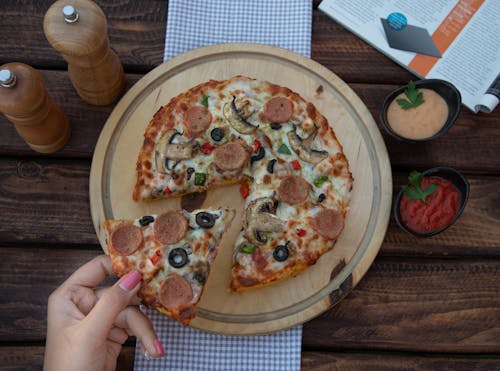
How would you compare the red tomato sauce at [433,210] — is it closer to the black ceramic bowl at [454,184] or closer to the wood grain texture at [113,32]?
the black ceramic bowl at [454,184]

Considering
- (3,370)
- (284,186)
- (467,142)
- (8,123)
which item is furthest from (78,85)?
(467,142)

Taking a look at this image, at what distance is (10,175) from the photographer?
3191 mm

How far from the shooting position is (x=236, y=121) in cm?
300

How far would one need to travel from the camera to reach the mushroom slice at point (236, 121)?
3002 millimetres

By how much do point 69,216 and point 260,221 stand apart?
1276 mm

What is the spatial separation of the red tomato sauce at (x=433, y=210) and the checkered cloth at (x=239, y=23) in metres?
1.30

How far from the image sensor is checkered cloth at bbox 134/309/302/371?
9.65ft

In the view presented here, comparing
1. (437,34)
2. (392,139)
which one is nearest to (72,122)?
(392,139)

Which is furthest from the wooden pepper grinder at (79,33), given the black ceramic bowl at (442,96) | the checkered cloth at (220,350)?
the black ceramic bowl at (442,96)

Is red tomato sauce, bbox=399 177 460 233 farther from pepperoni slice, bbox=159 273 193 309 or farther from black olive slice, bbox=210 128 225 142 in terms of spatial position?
pepperoni slice, bbox=159 273 193 309

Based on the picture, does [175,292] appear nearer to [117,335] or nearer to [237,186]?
[117,335]

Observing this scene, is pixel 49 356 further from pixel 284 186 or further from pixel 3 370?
pixel 284 186

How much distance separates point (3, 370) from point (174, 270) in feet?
4.23

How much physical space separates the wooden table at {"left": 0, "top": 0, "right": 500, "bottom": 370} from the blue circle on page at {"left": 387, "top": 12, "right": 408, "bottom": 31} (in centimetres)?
28
